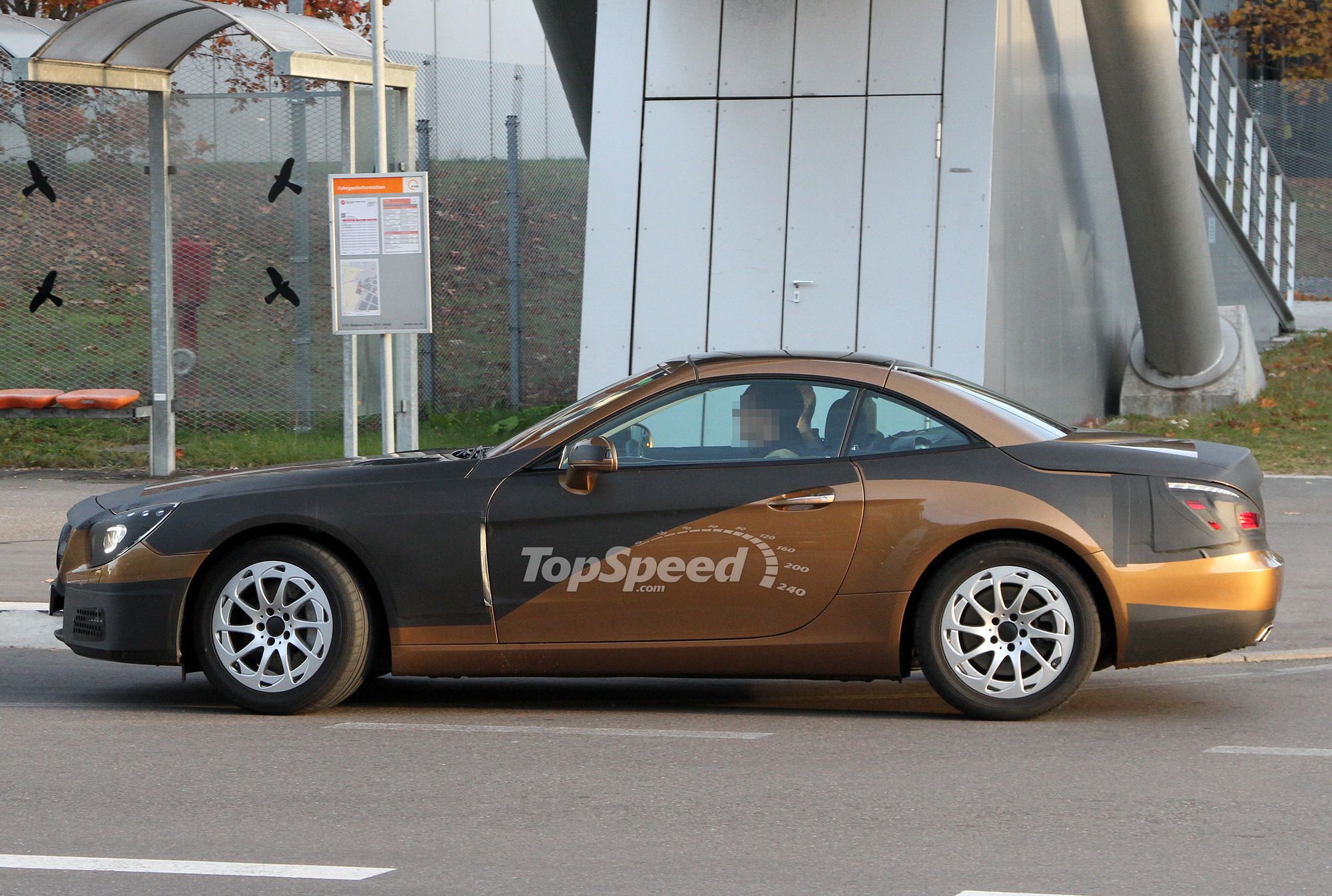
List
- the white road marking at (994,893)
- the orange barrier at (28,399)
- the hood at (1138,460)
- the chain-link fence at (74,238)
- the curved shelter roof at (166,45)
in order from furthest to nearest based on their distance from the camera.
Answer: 1. the chain-link fence at (74,238)
2. the orange barrier at (28,399)
3. the curved shelter roof at (166,45)
4. the hood at (1138,460)
5. the white road marking at (994,893)

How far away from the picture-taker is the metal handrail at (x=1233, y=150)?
19031 millimetres

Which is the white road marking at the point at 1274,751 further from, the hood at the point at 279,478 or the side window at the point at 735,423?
the hood at the point at 279,478

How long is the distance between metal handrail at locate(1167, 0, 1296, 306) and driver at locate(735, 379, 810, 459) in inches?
479

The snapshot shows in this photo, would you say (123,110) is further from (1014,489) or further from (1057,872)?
(1057,872)

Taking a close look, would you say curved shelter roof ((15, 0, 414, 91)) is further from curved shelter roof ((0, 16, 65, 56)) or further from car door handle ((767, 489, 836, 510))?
car door handle ((767, 489, 836, 510))

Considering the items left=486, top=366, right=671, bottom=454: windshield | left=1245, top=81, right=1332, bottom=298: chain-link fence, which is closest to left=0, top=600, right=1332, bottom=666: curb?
left=486, top=366, right=671, bottom=454: windshield

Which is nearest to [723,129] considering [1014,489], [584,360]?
[584,360]

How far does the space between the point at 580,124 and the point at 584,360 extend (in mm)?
→ 5332

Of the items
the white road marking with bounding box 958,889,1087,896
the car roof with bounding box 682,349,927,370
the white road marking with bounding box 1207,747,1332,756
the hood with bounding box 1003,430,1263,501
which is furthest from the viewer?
the car roof with bounding box 682,349,927,370

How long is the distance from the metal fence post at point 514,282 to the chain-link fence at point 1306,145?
610 inches

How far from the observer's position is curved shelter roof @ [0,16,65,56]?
509 inches

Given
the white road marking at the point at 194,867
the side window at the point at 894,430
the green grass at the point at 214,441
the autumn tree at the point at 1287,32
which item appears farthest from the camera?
the autumn tree at the point at 1287,32

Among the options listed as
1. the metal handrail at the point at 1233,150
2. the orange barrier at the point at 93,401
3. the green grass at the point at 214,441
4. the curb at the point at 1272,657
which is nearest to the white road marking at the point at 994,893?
the curb at the point at 1272,657

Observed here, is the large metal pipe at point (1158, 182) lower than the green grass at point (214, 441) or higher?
higher
